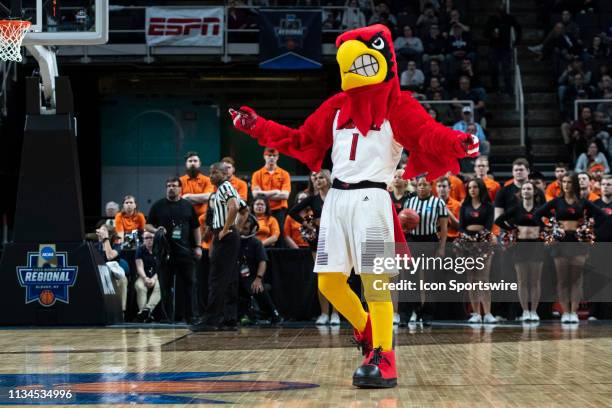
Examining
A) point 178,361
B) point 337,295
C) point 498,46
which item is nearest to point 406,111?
point 337,295

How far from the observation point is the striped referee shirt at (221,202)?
11555mm

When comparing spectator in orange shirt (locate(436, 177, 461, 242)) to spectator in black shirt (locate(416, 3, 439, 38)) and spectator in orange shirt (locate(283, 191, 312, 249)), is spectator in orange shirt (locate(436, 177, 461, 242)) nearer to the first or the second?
spectator in orange shirt (locate(283, 191, 312, 249))

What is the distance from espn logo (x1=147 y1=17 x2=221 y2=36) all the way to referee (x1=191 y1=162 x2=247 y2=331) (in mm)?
7845

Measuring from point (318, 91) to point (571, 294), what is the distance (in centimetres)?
1038

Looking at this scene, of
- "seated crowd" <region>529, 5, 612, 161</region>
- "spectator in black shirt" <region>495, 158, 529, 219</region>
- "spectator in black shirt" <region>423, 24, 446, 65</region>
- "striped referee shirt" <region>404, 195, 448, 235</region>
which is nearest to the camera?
"striped referee shirt" <region>404, 195, 448, 235</region>

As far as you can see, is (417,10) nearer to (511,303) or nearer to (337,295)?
(511,303)

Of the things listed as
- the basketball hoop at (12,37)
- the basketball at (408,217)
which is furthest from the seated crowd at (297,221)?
the basketball hoop at (12,37)

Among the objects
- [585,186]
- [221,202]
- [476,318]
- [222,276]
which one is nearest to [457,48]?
[585,186]

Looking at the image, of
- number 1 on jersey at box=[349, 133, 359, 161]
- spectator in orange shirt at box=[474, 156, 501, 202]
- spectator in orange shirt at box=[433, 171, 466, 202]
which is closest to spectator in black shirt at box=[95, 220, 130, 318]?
spectator in orange shirt at box=[433, 171, 466, 202]

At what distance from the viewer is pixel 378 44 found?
7102 millimetres

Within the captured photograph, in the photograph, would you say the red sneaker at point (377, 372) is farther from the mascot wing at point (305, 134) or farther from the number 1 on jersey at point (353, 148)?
the mascot wing at point (305, 134)

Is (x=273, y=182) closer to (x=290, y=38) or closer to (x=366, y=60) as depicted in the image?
(x=290, y=38)

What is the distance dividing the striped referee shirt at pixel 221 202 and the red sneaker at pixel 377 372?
16.4 feet

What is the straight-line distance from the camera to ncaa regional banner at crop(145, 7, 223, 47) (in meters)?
19.3
